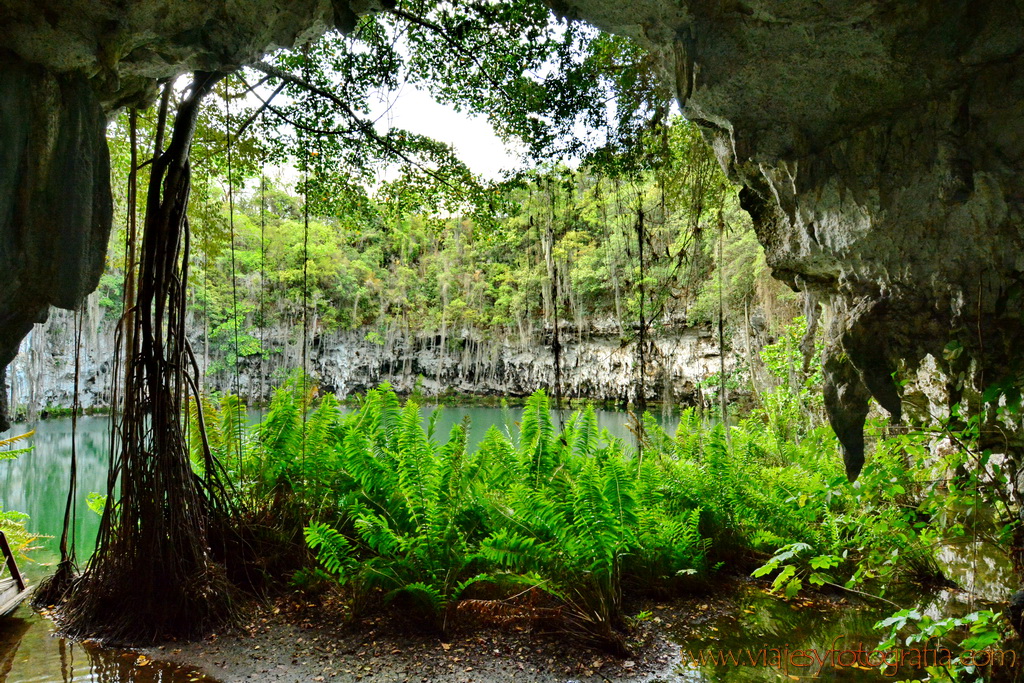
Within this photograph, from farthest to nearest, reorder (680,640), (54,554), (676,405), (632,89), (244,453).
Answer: (676,405)
(54,554)
(632,89)
(244,453)
(680,640)

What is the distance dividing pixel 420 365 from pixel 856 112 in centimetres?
2198

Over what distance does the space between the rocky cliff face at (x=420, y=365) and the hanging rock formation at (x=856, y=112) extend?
14235 mm

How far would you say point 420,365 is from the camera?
24.0 m

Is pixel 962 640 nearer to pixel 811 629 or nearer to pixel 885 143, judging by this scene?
pixel 811 629

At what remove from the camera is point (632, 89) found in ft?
15.4

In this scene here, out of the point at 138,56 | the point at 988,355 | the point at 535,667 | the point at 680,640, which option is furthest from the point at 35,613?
the point at 988,355

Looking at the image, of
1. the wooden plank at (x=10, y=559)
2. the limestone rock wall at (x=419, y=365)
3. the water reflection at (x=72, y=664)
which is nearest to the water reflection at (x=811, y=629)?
the water reflection at (x=72, y=664)

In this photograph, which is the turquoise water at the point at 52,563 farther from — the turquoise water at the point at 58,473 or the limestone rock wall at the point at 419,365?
the limestone rock wall at the point at 419,365

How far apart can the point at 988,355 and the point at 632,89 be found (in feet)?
10.5

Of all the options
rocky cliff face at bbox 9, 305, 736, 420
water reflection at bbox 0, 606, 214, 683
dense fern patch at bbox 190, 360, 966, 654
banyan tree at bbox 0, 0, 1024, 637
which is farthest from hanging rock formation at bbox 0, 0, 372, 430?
rocky cliff face at bbox 9, 305, 736, 420

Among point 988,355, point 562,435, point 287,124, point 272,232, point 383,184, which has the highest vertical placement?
point 272,232

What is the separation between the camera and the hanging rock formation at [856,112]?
2.28 meters

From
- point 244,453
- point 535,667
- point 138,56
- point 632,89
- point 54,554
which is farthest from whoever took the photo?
point 54,554

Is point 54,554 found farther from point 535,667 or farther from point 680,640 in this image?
point 680,640
